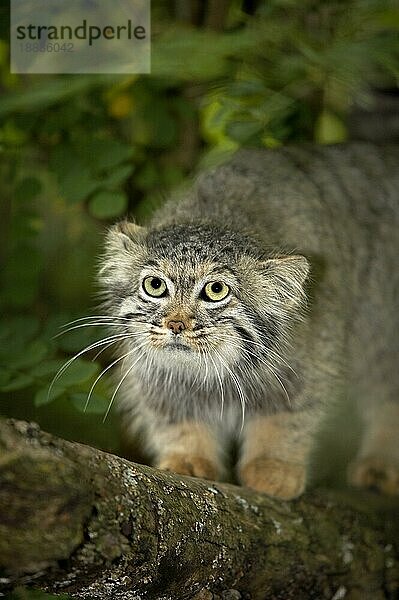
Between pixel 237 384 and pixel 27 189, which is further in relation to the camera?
pixel 27 189

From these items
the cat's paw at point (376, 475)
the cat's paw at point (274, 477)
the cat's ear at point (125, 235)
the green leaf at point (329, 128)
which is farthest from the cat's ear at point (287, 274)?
the green leaf at point (329, 128)

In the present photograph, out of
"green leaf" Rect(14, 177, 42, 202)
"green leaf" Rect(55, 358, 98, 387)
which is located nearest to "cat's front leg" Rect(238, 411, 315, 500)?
"green leaf" Rect(55, 358, 98, 387)

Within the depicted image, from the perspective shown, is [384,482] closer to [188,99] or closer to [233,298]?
[233,298]

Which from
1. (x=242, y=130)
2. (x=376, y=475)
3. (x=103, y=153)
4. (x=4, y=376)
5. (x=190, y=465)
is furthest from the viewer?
(x=376, y=475)

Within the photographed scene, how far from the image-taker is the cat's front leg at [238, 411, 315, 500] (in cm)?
328

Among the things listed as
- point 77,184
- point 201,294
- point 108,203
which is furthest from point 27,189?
point 201,294

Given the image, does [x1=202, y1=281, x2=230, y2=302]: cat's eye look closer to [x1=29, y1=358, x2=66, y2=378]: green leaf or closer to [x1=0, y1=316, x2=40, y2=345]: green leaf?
[x1=29, y1=358, x2=66, y2=378]: green leaf

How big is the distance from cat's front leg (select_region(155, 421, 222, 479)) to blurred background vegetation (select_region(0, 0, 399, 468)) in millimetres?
236

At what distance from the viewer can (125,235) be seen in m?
3.18

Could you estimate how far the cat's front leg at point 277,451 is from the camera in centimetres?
328

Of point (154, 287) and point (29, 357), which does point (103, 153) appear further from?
point (29, 357)

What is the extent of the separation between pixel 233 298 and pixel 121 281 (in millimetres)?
510

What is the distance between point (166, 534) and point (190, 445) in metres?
1.22

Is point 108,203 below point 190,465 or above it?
above
